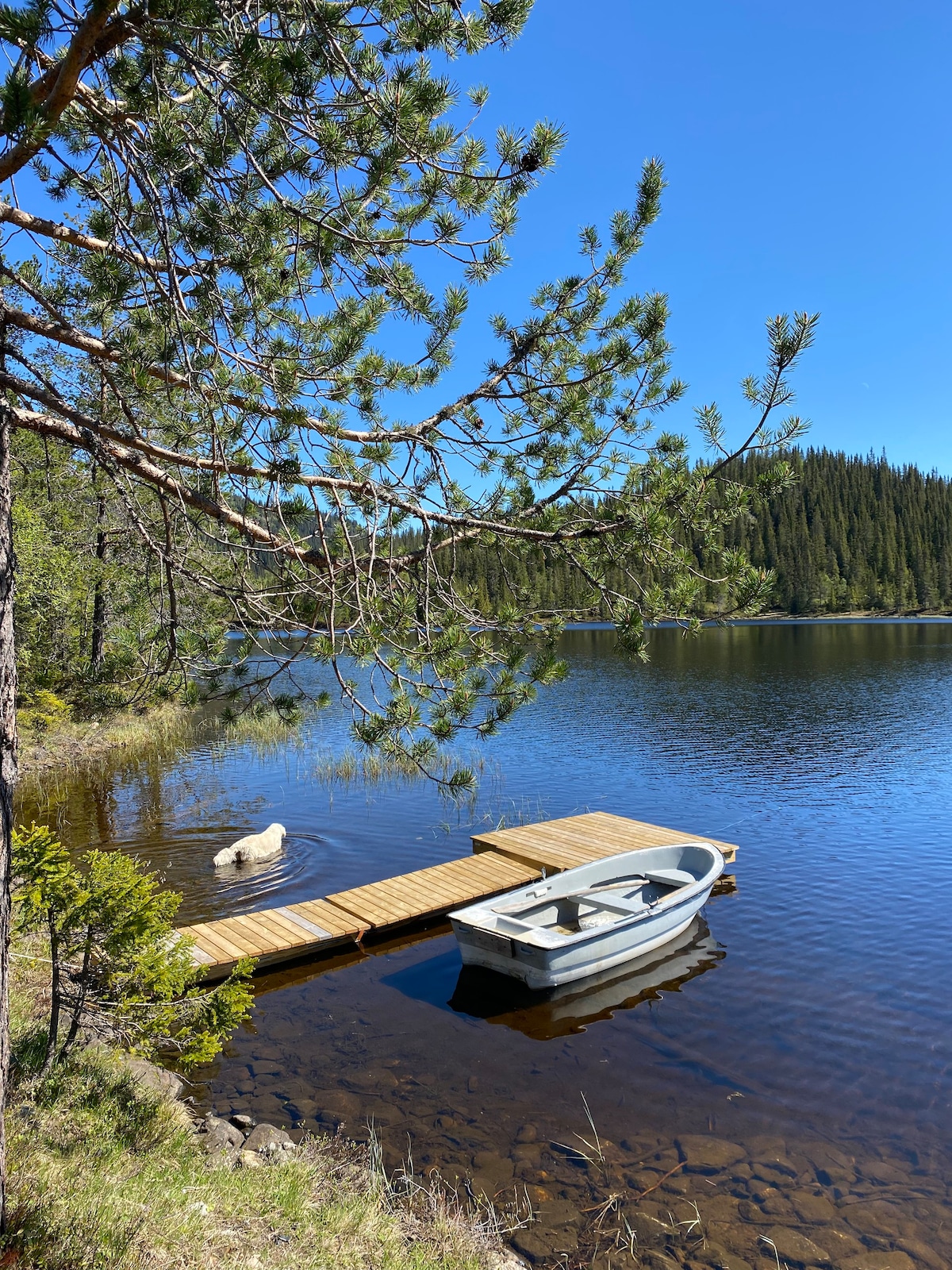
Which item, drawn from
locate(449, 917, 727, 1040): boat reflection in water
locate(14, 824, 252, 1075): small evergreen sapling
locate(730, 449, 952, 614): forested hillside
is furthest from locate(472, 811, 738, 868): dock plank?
locate(730, 449, 952, 614): forested hillside

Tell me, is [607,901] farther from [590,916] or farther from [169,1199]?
[169,1199]

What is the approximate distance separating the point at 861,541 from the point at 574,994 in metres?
114

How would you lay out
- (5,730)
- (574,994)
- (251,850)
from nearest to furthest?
(5,730) < (574,994) < (251,850)

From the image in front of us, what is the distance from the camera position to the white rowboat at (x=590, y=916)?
8406 mm

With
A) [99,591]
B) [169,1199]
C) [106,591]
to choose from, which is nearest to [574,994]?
[169,1199]

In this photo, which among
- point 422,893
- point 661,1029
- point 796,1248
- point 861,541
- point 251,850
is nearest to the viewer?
point 796,1248

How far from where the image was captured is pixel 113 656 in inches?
199

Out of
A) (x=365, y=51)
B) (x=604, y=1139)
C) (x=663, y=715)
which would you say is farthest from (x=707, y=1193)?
(x=663, y=715)

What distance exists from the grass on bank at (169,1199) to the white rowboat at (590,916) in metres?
2.94

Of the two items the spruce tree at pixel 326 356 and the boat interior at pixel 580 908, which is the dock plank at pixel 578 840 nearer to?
the boat interior at pixel 580 908

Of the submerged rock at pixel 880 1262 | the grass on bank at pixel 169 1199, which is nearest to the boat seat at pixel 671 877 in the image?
the submerged rock at pixel 880 1262

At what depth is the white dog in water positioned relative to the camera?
40.5 feet

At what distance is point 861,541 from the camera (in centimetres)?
10912

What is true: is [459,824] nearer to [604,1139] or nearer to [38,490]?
[604,1139]
